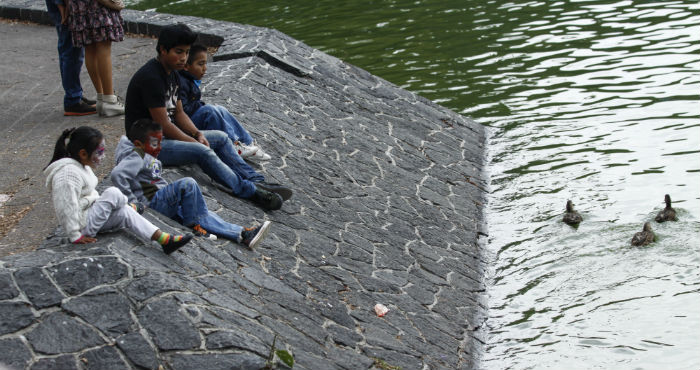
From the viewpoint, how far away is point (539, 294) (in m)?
9.88

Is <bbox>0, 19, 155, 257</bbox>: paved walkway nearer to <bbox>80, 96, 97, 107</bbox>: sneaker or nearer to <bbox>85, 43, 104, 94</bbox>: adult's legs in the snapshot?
<bbox>80, 96, 97, 107</bbox>: sneaker

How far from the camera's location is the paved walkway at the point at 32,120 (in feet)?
27.8

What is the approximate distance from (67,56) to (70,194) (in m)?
5.17

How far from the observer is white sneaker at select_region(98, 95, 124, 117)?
11.6m

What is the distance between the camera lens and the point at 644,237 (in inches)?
406

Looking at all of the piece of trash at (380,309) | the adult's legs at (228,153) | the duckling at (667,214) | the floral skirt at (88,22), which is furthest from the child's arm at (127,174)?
the duckling at (667,214)

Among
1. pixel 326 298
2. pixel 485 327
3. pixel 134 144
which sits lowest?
pixel 485 327

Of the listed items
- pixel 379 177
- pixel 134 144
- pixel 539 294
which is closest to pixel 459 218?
pixel 379 177

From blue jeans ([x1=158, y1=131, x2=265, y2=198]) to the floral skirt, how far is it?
2.40m

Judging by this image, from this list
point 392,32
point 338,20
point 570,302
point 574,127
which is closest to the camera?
point 570,302

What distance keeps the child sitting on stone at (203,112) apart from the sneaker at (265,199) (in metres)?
0.86

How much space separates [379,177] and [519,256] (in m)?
2.33

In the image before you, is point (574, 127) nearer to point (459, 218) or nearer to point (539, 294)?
point (459, 218)

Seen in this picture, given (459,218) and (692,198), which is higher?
(692,198)
